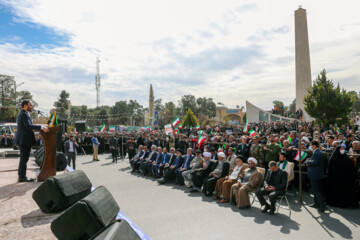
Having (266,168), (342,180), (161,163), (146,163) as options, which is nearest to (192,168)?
(161,163)

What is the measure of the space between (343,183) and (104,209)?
650 cm

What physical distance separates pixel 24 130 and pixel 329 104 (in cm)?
2444

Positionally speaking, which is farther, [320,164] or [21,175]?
[320,164]

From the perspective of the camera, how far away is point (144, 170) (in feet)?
38.7

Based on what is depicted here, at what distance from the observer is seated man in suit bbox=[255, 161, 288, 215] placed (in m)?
5.92

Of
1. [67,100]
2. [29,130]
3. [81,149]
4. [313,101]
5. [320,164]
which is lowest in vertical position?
[81,149]

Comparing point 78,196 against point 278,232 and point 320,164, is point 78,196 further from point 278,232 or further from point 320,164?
point 320,164

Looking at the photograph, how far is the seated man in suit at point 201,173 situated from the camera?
27.7 ft

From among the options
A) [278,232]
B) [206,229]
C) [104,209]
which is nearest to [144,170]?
[206,229]

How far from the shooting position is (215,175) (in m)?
8.02

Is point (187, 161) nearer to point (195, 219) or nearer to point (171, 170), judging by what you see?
point (171, 170)

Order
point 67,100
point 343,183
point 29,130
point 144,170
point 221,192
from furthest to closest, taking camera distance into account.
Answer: point 67,100 → point 144,170 → point 221,192 → point 343,183 → point 29,130

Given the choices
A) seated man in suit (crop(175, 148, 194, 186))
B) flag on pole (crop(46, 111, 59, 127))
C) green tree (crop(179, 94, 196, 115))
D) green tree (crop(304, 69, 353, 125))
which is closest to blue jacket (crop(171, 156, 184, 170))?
seated man in suit (crop(175, 148, 194, 186))

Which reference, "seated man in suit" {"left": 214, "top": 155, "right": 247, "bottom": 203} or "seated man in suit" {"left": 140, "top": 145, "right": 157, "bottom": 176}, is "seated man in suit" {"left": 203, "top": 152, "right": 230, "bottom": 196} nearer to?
"seated man in suit" {"left": 214, "top": 155, "right": 247, "bottom": 203}
